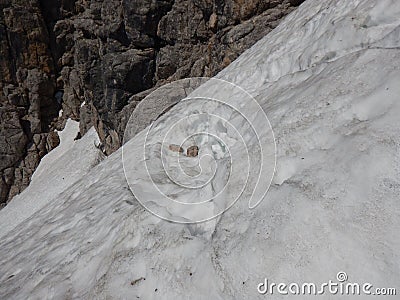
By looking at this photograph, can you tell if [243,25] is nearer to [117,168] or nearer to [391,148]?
[117,168]

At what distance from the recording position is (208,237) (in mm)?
3764

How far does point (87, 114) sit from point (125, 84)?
10.4 m

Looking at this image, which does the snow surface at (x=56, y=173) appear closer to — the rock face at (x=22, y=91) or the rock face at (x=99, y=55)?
the rock face at (x=99, y=55)

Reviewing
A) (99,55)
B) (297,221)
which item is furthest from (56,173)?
(297,221)

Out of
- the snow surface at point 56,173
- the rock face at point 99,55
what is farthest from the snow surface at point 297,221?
the snow surface at point 56,173

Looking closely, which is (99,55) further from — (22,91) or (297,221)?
(297,221)

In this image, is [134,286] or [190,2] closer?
[134,286]

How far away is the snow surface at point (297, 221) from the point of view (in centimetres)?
280

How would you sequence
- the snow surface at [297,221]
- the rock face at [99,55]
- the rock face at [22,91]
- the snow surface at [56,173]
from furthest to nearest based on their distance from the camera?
the rock face at [22,91]
the snow surface at [56,173]
the rock face at [99,55]
the snow surface at [297,221]

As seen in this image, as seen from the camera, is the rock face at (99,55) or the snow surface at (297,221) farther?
the rock face at (99,55)

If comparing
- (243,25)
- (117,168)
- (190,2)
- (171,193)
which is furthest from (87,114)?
(171,193)

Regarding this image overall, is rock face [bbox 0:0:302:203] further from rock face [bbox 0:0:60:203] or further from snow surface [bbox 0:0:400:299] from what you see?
snow surface [bbox 0:0:400:299]

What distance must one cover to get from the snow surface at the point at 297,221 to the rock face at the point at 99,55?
430 inches

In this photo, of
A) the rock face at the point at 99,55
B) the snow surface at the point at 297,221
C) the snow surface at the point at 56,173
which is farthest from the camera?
the snow surface at the point at 56,173
